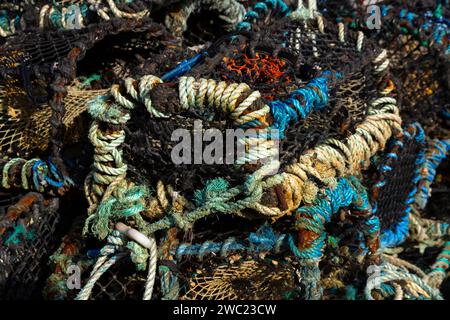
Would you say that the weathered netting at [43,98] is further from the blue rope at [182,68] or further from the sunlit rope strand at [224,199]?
the sunlit rope strand at [224,199]

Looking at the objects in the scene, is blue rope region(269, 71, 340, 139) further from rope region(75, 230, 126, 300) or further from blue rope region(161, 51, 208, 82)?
rope region(75, 230, 126, 300)

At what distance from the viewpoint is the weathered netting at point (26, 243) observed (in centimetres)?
200

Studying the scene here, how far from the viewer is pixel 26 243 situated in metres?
2.07

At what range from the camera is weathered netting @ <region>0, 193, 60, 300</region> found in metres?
2.00

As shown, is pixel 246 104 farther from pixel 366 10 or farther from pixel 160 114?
pixel 366 10

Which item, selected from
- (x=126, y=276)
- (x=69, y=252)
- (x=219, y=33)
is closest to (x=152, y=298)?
(x=126, y=276)

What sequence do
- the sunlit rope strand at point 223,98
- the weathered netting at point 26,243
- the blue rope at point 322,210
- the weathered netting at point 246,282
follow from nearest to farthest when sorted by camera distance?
1. the sunlit rope strand at point 223,98
2. the blue rope at point 322,210
3. the weathered netting at point 246,282
4. the weathered netting at point 26,243

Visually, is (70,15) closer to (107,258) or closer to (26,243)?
(26,243)

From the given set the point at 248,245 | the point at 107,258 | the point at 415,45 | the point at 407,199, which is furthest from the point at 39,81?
the point at 415,45

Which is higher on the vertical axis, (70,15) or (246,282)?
(70,15)

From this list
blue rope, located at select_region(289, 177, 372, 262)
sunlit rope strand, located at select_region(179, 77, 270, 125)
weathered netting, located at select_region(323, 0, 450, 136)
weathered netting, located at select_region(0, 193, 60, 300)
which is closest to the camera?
sunlit rope strand, located at select_region(179, 77, 270, 125)

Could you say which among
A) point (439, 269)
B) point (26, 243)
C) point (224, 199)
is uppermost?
point (224, 199)

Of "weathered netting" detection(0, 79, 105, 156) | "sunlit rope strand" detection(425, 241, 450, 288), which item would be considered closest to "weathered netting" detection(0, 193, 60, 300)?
"weathered netting" detection(0, 79, 105, 156)

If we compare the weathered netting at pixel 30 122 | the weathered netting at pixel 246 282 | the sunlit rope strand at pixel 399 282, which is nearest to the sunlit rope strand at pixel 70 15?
the weathered netting at pixel 30 122
